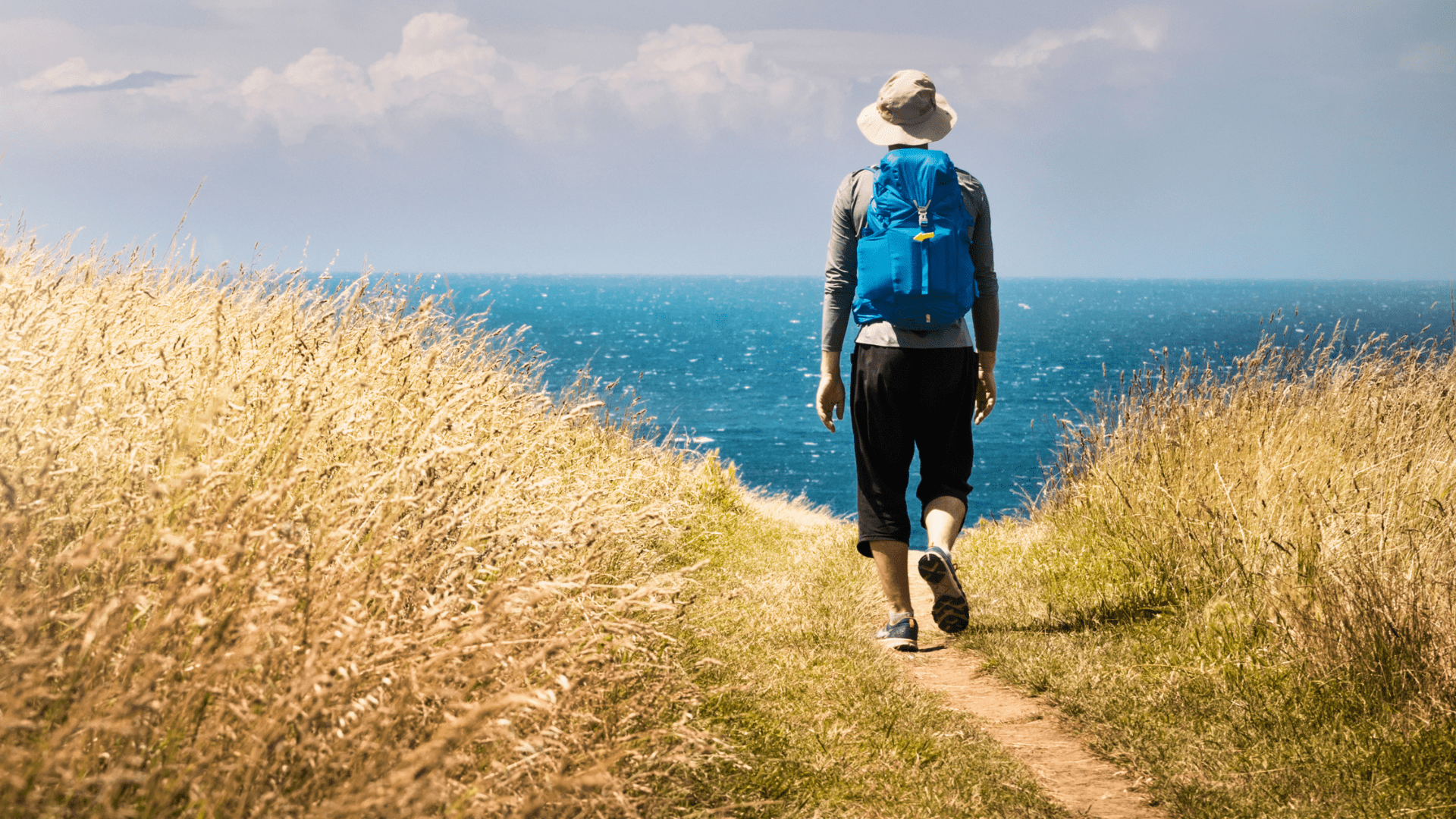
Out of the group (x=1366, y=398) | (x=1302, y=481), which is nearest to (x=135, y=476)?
(x=1302, y=481)

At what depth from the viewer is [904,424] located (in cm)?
426

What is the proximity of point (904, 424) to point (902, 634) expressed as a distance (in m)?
1.13

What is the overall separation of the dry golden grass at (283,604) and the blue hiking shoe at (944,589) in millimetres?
1334

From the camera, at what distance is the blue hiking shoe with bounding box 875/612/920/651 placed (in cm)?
457

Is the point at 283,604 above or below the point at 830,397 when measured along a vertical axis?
below

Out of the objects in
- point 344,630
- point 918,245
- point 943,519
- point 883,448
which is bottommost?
Result: point 943,519

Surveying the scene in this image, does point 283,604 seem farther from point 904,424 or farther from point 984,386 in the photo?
point 984,386

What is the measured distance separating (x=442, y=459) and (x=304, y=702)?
3.70ft

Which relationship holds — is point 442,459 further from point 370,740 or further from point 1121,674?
point 1121,674

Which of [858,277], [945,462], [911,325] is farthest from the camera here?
[945,462]

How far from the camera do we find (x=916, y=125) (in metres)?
4.32

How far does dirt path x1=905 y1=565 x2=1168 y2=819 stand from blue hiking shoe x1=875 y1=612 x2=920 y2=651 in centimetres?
6

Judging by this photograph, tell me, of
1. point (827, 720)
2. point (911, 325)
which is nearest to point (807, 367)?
point (911, 325)

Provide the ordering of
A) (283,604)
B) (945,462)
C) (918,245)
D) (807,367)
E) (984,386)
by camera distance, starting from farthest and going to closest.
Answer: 1. (807,367)
2. (984,386)
3. (945,462)
4. (918,245)
5. (283,604)
